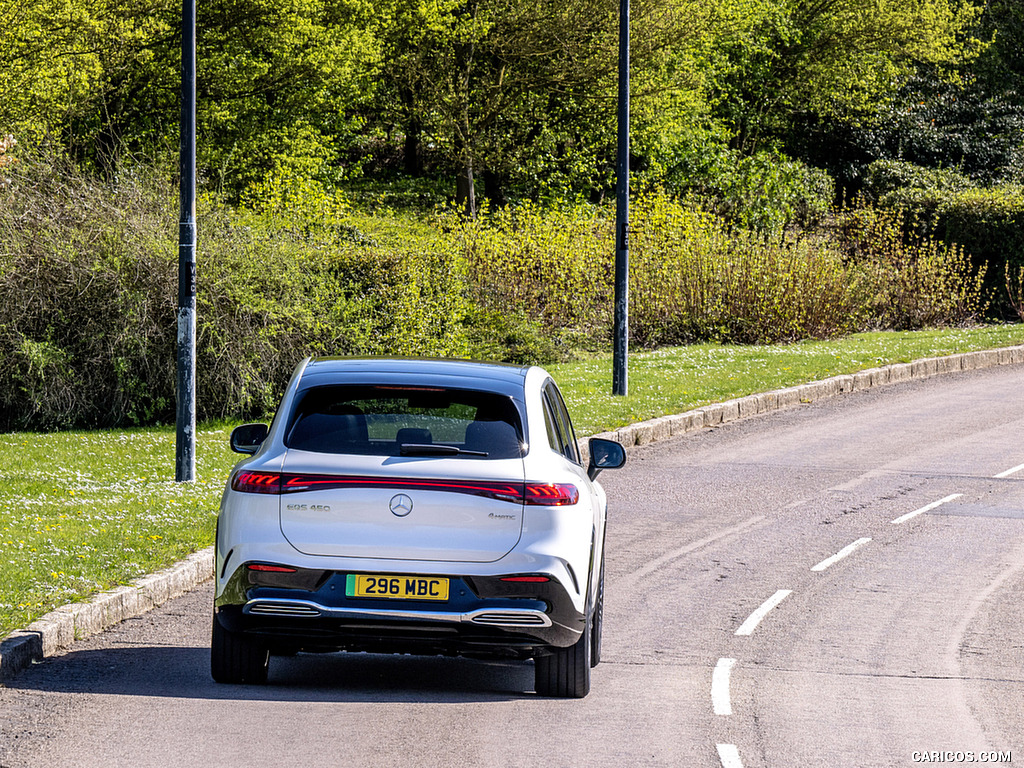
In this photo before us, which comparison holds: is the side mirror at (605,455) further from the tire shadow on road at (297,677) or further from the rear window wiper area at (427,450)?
the rear window wiper area at (427,450)

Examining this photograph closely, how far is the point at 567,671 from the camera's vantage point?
7047mm

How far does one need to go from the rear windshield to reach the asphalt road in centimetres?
120

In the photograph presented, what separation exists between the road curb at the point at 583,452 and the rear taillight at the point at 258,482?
5.10 feet

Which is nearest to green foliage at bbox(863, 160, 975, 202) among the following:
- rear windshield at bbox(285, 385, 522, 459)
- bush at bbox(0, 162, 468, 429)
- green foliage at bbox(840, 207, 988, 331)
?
green foliage at bbox(840, 207, 988, 331)

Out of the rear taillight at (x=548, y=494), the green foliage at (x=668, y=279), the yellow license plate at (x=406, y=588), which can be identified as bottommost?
the yellow license plate at (x=406, y=588)

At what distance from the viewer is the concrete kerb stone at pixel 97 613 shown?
291 inches

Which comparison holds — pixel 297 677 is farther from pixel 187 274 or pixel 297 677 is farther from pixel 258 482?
pixel 187 274

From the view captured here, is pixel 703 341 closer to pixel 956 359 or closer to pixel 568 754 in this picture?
pixel 956 359

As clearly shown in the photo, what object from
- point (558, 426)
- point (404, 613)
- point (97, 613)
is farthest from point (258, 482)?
point (97, 613)

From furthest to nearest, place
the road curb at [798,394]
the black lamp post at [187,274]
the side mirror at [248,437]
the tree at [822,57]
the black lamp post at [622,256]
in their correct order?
the tree at [822,57], the black lamp post at [622,256], the road curb at [798,394], the black lamp post at [187,274], the side mirror at [248,437]

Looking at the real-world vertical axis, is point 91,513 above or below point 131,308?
below

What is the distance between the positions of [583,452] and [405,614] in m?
9.19

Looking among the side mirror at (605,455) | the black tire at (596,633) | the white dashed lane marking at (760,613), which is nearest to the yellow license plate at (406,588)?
the black tire at (596,633)

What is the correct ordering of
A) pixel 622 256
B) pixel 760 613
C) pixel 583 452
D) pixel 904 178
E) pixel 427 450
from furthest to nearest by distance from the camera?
pixel 904 178, pixel 622 256, pixel 583 452, pixel 760 613, pixel 427 450
